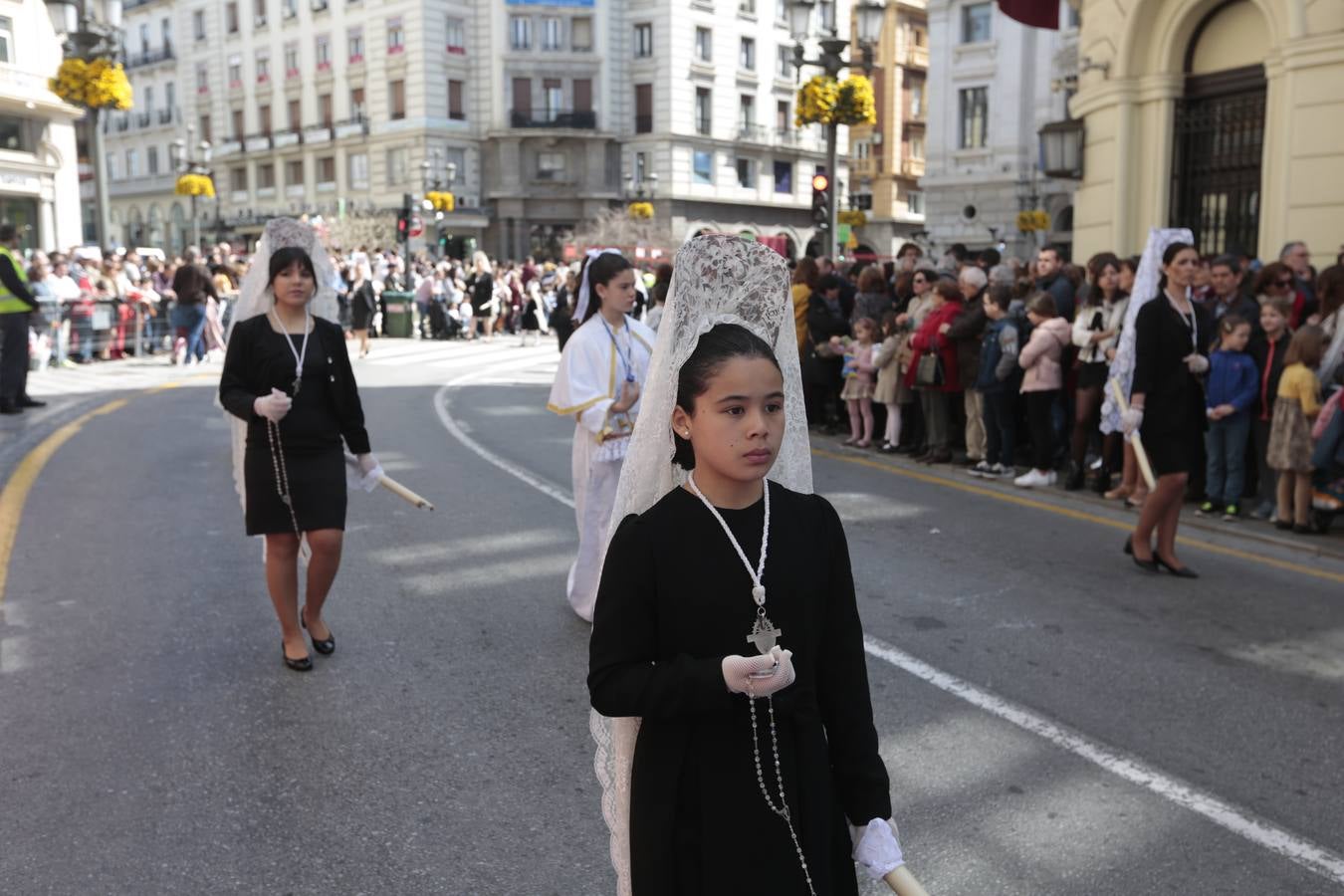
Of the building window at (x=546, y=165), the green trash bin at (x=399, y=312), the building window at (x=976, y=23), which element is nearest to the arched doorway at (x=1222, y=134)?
the green trash bin at (x=399, y=312)

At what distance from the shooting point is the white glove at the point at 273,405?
17.6 ft

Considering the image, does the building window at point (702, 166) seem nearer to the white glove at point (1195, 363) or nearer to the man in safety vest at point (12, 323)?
the man in safety vest at point (12, 323)

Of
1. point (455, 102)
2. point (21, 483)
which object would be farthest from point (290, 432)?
point (455, 102)

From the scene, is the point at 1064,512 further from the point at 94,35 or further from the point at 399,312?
the point at 399,312

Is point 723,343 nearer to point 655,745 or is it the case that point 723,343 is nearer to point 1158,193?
point 655,745

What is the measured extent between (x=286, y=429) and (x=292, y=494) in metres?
0.29

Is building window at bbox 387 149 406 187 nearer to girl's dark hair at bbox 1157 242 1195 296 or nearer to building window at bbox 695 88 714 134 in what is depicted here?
building window at bbox 695 88 714 134

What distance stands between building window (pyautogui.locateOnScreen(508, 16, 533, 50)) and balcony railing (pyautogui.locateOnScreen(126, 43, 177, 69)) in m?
25.4

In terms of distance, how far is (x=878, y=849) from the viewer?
242cm

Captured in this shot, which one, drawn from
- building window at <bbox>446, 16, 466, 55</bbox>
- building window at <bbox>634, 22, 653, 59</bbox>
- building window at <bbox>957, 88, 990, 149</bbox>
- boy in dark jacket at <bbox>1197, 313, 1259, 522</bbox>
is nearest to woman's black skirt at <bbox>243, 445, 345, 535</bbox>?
boy in dark jacket at <bbox>1197, 313, 1259, 522</bbox>

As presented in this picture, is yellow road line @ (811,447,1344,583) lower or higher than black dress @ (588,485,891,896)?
lower

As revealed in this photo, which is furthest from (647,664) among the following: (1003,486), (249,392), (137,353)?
(137,353)

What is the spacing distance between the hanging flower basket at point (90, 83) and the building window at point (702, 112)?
49.6 meters

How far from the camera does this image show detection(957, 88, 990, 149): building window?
1668 inches
